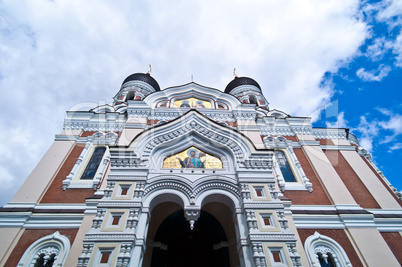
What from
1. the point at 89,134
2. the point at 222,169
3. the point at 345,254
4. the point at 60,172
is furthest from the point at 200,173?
the point at 89,134

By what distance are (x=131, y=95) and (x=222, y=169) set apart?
11970 millimetres

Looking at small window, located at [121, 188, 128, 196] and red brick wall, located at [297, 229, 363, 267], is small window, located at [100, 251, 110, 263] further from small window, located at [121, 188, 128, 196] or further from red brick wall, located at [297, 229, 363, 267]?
red brick wall, located at [297, 229, 363, 267]

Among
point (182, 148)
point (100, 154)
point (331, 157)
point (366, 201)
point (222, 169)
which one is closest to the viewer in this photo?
point (222, 169)

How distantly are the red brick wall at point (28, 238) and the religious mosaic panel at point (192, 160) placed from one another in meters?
3.80

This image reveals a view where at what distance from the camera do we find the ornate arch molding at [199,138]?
26.0 feet

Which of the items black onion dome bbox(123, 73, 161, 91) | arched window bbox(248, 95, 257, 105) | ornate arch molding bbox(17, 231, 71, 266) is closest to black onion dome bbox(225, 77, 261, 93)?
arched window bbox(248, 95, 257, 105)

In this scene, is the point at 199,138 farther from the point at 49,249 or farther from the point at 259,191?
the point at 49,249

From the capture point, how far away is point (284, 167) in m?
10.3

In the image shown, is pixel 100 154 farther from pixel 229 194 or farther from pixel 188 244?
pixel 229 194

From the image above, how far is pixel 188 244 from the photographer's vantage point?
910 cm

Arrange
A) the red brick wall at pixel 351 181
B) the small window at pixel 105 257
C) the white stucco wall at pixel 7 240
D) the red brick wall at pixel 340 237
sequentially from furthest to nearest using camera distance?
the red brick wall at pixel 351 181, the red brick wall at pixel 340 237, the white stucco wall at pixel 7 240, the small window at pixel 105 257

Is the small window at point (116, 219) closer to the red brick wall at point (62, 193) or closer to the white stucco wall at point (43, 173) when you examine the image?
the red brick wall at point (62, 193)

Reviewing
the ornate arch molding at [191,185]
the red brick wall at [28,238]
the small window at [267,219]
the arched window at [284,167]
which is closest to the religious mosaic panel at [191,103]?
the arched window at [284,167]

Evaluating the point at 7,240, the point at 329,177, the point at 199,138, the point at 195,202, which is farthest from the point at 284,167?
the point at 7,240
